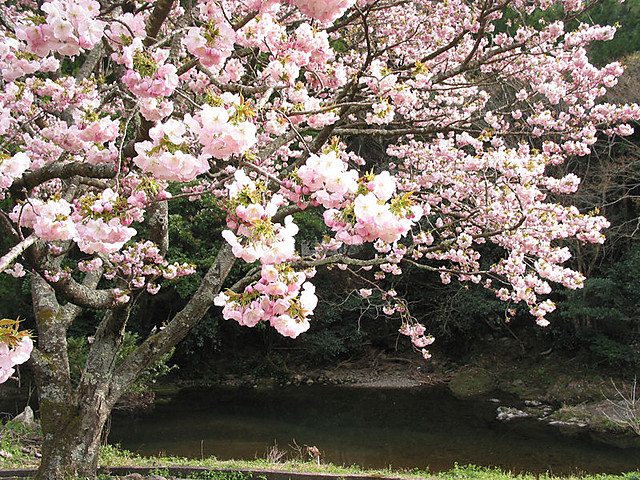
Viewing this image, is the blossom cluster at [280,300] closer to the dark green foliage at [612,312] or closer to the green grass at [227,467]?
the green grass at [227,467]

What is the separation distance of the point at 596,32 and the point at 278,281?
433 cm

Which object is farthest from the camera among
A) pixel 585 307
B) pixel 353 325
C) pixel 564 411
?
pixel 353 325

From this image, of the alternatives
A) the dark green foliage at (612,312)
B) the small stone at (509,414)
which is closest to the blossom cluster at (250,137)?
the small stone at (509,414)

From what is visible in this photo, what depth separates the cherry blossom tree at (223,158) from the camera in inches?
55.0

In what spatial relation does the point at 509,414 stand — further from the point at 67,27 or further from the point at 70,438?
the point at 67,27

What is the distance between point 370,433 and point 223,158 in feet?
21.7

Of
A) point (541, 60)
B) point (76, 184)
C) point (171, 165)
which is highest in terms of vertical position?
point (541, 60)

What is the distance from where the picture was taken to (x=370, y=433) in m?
7.23

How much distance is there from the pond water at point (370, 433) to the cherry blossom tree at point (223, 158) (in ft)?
7.18

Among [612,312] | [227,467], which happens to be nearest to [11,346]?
[227,467]

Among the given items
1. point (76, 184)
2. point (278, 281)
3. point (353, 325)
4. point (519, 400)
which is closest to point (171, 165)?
point (278, 281)

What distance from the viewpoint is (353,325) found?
1208cm

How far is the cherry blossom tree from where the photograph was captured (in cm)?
140

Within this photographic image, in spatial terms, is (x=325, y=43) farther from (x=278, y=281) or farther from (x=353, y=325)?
(x=353, y=325)
